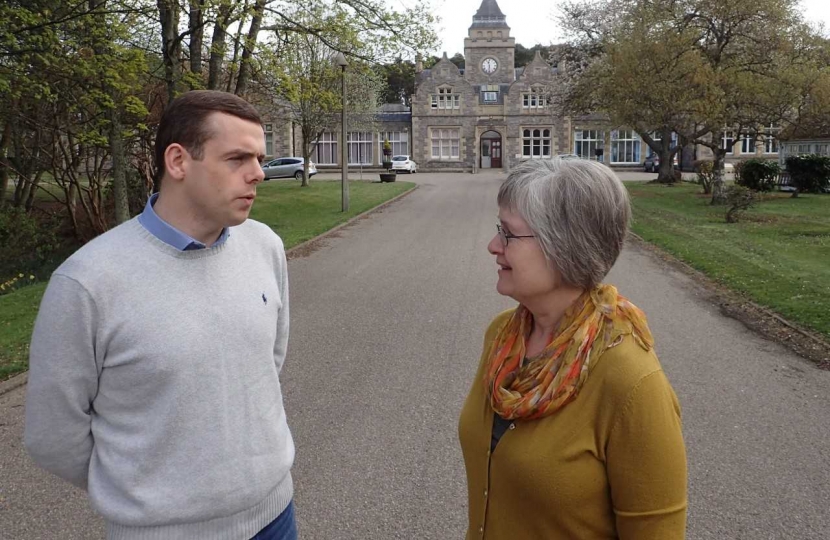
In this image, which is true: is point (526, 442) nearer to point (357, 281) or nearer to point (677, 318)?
point (677, 318)

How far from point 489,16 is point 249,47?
57.3 m

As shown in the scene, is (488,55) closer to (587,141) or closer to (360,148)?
(587,141)

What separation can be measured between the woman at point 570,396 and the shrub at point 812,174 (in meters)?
31.4

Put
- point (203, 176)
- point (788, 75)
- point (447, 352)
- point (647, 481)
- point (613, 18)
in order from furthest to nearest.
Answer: point (613, 18) < point (788, 75) < point (447, 352) < point (203, 176) < point (647, 481)

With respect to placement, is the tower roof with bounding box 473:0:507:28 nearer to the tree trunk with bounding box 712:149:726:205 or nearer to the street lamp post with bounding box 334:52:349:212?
the tree trunk with bounding box 712:149:726:205

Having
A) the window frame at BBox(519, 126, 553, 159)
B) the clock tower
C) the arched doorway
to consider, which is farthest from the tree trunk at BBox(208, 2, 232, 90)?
the clock tower

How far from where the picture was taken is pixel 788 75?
69.6ft

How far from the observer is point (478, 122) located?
6228 centimetres

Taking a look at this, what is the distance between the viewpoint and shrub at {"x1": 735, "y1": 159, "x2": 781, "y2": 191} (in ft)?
99.8

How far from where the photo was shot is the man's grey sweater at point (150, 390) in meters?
1.96

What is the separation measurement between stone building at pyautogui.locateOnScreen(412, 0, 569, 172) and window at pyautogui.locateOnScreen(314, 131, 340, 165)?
704cm

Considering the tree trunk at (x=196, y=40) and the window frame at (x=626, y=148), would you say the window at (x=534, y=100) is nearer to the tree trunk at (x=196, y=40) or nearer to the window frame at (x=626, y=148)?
the window frame at (x=626, y=148)

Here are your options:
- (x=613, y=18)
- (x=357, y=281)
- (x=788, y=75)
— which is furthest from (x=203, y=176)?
(x=613, y=18)

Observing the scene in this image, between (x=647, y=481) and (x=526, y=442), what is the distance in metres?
0.32
